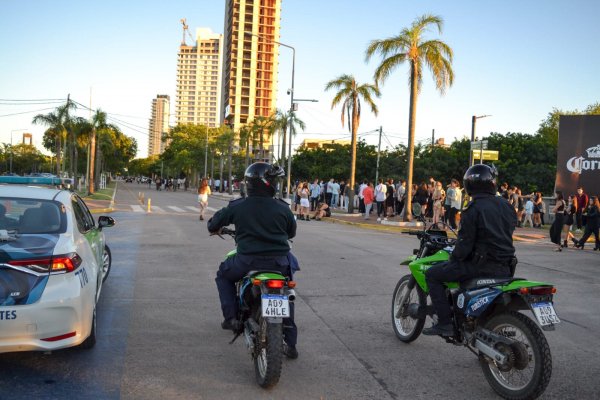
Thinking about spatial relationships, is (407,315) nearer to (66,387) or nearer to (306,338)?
(306,338)

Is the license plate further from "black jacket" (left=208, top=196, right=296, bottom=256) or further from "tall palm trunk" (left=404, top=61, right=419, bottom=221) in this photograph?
"tall palm trunk" (left=404, top=61, right=419, bottom=221)

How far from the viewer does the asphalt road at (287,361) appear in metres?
4.11

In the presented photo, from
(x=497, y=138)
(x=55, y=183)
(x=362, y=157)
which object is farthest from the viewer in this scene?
(x=362, y=157)

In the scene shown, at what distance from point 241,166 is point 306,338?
100m

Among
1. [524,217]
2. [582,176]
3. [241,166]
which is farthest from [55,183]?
[241,166]

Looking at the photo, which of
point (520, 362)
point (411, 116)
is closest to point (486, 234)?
point (520, 362)

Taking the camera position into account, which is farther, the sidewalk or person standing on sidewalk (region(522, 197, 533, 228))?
person standing on sidewalk (region(522, 197, 533, 228))

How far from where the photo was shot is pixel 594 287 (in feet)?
30.1

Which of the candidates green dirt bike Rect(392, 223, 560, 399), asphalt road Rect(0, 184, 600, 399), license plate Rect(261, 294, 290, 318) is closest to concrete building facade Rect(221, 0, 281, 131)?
asphalt road Rect(0, 184, 600, 399)

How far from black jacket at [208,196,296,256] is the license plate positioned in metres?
0.51

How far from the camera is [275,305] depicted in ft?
13.2

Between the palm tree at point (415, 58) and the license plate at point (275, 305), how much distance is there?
19540 mm

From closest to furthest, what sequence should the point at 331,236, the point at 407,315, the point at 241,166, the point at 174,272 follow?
the point at 407,315 → the point at 174,272 → the point at 331,236 → the point at 241,166

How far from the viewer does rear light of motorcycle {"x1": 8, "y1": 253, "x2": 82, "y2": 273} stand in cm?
411
